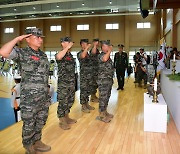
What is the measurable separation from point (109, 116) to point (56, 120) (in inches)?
39.0

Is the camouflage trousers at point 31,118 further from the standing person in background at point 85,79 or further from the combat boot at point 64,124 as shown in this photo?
the standing person in background at point 85,79

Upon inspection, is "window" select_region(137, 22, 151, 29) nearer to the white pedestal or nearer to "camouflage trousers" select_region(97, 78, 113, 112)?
"camouflage trousers" select_region(97, 78, 113, 112)

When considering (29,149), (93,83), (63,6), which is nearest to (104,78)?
(93,83)

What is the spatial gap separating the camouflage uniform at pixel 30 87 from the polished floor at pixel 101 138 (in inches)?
19.6

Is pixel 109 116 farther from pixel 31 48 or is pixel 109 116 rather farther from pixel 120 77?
pixel 120 77

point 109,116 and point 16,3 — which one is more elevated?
point 16,3

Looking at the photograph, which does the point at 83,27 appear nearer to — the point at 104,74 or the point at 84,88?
the point at 84,88

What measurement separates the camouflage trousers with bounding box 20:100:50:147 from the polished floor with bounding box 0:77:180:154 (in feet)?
1.22

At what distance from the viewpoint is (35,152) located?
2.69 m

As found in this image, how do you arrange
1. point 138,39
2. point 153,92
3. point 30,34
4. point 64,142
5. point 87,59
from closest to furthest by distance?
point 30,34, point 64,142, point 153,92, point 87,59, point 138,39

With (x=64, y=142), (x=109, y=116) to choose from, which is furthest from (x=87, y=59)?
(x=64, y=142)

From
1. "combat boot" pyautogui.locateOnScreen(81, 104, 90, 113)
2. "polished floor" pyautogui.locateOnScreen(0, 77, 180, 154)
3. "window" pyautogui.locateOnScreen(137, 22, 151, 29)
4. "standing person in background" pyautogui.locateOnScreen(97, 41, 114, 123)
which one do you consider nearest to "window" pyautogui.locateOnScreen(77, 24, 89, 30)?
"window" pyautogui.locateOnScreen(137, 22, 151, 29)

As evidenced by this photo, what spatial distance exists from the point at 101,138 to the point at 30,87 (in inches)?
53.0

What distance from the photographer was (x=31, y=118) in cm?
243
